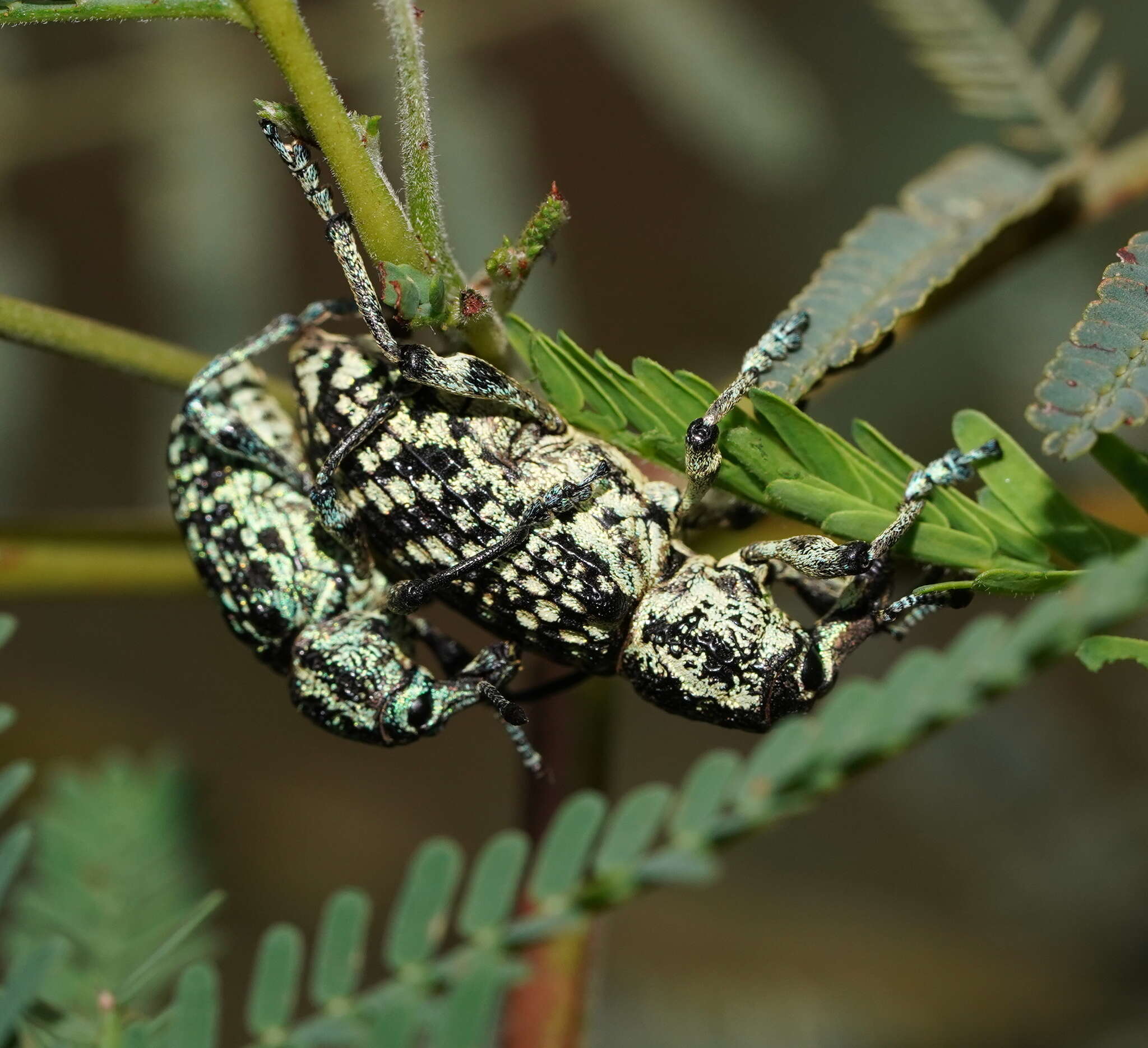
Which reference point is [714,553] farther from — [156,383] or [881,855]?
[881,855]

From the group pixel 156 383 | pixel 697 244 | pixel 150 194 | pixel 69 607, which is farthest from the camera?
pixel 69 607

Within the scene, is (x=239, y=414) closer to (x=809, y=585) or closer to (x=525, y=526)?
(x=525, y=526)

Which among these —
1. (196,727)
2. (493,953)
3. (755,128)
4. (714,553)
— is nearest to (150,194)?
(755,128)

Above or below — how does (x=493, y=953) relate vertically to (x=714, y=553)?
below

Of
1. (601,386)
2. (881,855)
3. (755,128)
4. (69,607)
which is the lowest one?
(881,855)

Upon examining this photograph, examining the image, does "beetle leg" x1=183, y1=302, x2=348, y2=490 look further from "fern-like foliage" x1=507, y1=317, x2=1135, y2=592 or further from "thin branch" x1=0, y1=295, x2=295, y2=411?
"fern-like foliage" x1=507, y1=317, x2=1135, y2=592

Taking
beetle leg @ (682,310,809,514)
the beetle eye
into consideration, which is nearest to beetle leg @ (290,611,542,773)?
the beetle eye
